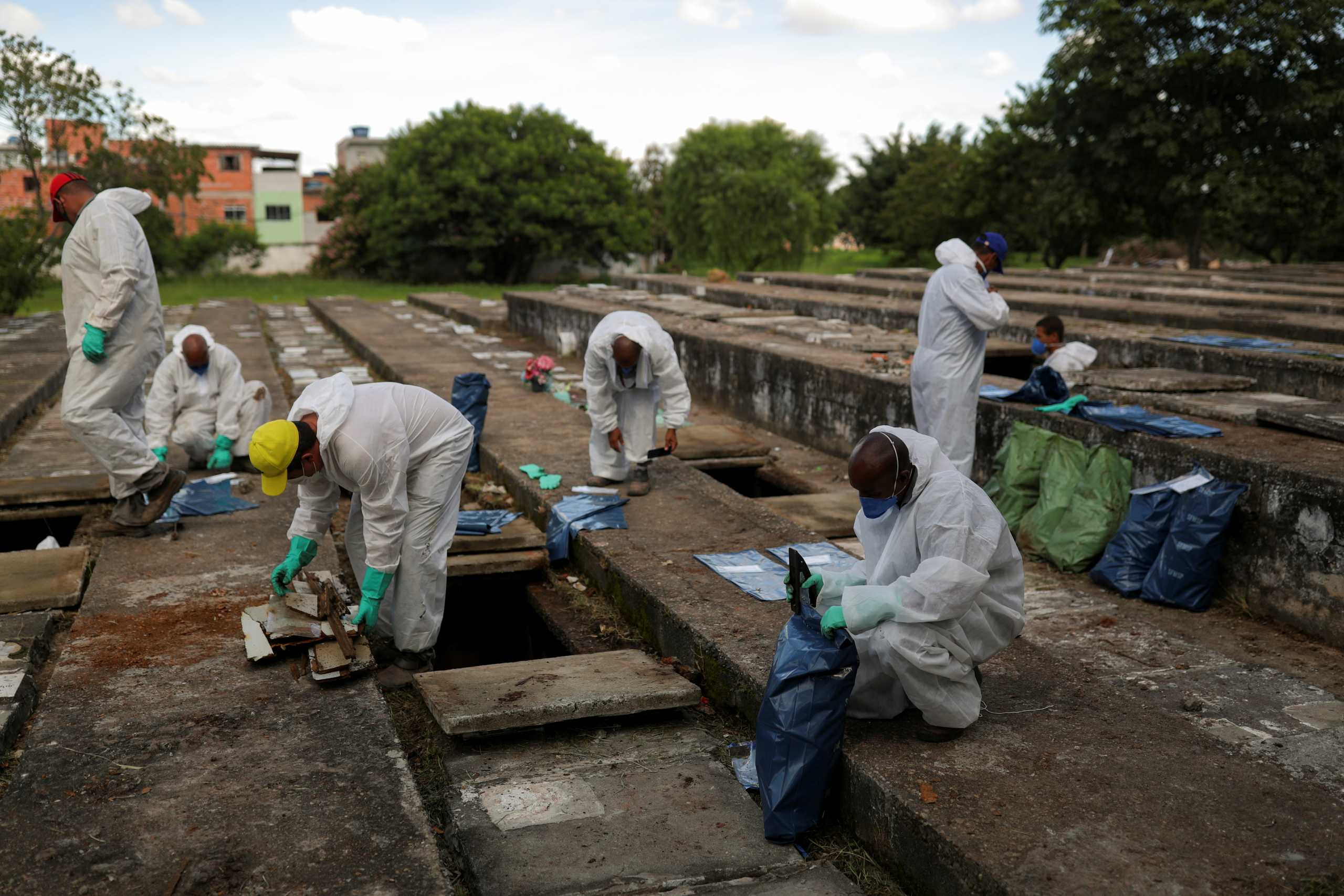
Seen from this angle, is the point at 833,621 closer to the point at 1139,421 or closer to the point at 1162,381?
the point at 1139,421

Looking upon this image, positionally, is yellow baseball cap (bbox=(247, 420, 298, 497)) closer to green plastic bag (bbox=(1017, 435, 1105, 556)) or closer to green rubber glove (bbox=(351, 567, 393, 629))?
green rubber glove (bbox=(351, 567, 393, 629))

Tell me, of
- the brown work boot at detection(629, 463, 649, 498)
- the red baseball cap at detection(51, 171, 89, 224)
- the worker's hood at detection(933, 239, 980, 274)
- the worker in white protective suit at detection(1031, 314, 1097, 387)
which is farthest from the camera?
the worker in white protective suit at detection(1031, 314, 1097, 387)

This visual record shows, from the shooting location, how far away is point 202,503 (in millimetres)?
6105

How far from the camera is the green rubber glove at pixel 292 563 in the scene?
13.6 ft

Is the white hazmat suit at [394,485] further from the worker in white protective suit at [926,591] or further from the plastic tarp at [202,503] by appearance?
the plastic tarp at [202,503]

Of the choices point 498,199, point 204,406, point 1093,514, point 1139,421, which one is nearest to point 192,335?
point 204,406

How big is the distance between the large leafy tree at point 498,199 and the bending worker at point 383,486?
1067 inches

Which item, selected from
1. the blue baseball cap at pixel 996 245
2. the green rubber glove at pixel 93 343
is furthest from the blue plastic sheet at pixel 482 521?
the blue baseball cap at pixel 996 245

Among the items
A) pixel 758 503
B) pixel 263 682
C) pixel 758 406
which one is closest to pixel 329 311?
pixel 758 406

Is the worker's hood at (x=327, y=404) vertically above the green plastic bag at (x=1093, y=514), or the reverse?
the worker's hood at (x=327, y=404)

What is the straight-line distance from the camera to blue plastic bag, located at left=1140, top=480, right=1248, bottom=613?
17.0 feet

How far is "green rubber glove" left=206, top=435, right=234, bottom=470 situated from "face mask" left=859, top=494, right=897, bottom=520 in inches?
207

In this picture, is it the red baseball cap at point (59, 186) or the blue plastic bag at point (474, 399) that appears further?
the blue plastic bag at point (474, 399)

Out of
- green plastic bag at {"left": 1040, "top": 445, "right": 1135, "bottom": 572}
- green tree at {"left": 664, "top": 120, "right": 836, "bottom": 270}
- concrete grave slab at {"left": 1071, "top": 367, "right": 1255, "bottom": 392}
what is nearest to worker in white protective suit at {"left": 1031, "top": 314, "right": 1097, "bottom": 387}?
concrete grave slab at {"left": 1071, "top": 367, "right": 1255, "bottom": 392}
